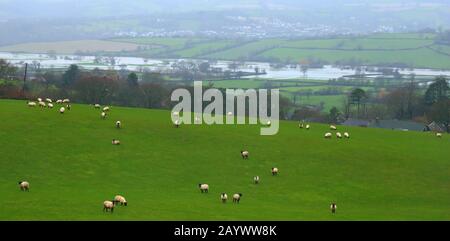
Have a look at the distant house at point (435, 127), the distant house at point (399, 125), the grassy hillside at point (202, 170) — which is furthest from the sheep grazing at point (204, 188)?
the distant house at point (435, 127)

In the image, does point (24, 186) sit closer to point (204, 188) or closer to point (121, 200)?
point (121, 200)

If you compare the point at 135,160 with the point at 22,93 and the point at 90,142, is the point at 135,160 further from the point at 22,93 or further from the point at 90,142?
the point at 22,93

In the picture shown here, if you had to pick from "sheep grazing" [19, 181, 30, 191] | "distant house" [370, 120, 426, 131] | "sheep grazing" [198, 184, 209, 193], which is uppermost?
"sheep grazing" [19, 181, 30, 191]

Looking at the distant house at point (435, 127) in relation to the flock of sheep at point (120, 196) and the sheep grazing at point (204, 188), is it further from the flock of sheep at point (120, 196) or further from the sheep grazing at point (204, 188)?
the sheep grazing at point (204, 188)

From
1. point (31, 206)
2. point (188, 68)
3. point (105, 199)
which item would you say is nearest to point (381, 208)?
point (105, 199)

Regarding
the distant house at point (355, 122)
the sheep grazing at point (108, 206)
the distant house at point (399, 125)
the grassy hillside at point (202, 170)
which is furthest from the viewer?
the distant house at point (355, 122)

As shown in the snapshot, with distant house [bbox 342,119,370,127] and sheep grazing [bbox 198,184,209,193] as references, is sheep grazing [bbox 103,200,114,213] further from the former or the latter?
distant house [bbox 342,119,370,127]

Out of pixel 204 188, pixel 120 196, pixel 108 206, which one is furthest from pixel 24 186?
pixel 204 188

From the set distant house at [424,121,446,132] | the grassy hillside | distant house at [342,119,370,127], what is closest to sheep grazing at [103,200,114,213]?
the grassy hillside
